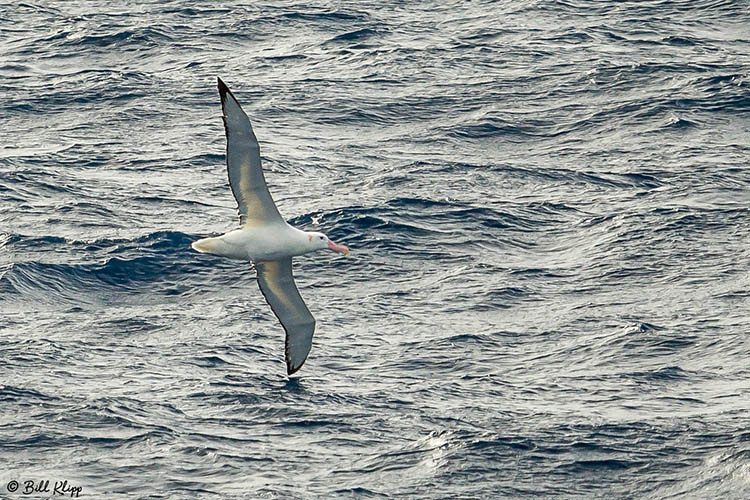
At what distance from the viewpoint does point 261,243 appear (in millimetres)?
25016

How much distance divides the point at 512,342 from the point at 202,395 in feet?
18.2

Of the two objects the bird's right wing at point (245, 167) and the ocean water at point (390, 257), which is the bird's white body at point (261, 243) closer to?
the bird's right wing at point (245, 167)

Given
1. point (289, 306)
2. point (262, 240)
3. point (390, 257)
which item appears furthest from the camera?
point (390, 257)

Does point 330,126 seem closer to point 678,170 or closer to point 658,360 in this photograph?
→ point 678,170

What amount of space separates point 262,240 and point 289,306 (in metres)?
1.94

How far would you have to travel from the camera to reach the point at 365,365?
28.5 metres

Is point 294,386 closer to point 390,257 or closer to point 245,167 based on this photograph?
point 245,167

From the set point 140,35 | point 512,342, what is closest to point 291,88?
point 140,35

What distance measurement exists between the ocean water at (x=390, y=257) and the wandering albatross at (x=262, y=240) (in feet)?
4.23

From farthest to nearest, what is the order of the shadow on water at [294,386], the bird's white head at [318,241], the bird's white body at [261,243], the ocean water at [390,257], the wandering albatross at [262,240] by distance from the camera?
the shadow on water at [294,386], the ocean water at [390,257], the bird's white head at [318,241], the bird's white body at [261,243], the wandering albatross at [262,240]

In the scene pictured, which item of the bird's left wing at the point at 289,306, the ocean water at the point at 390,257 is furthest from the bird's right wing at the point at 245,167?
the ocean water at the point at 390,257

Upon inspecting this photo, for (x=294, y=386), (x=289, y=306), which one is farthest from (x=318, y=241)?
(x=294, y=386)

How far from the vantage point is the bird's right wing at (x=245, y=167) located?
23281mm

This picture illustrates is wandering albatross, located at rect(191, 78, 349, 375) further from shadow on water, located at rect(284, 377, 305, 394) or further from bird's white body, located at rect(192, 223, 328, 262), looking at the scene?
shadow on water, located at rect(284, 377, 305, 394)
